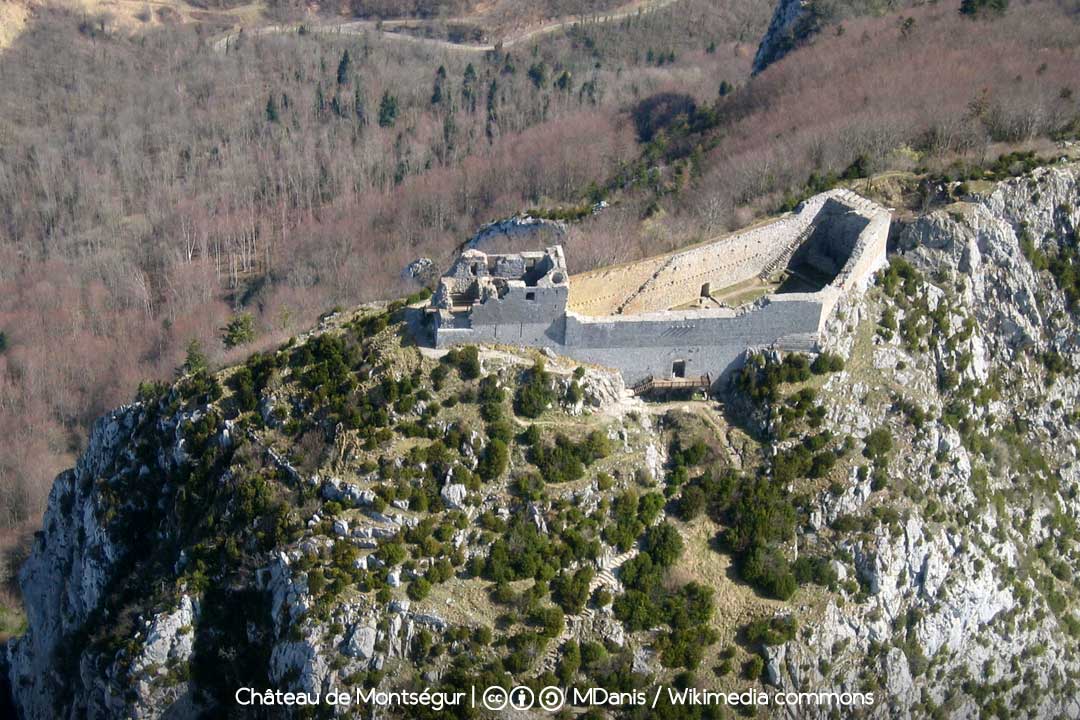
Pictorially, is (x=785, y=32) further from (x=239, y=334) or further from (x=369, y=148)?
(x=239, y=334)

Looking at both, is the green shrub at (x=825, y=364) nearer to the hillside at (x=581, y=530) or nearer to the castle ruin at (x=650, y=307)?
the hillside at (x=581, y=530)

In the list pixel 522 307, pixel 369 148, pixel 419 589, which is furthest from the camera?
pixel 369 148

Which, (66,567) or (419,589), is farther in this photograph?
(66,567)

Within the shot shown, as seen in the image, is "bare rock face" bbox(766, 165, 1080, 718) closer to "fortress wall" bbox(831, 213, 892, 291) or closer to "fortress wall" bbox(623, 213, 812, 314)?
"fortress wall" bbox(831, 213, 892, 291)

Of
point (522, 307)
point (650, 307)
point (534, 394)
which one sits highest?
point (522, 307)

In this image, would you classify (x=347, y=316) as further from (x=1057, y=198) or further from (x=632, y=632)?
(x=1057, y=198)

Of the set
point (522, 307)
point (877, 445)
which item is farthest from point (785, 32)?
point (522, 307)
